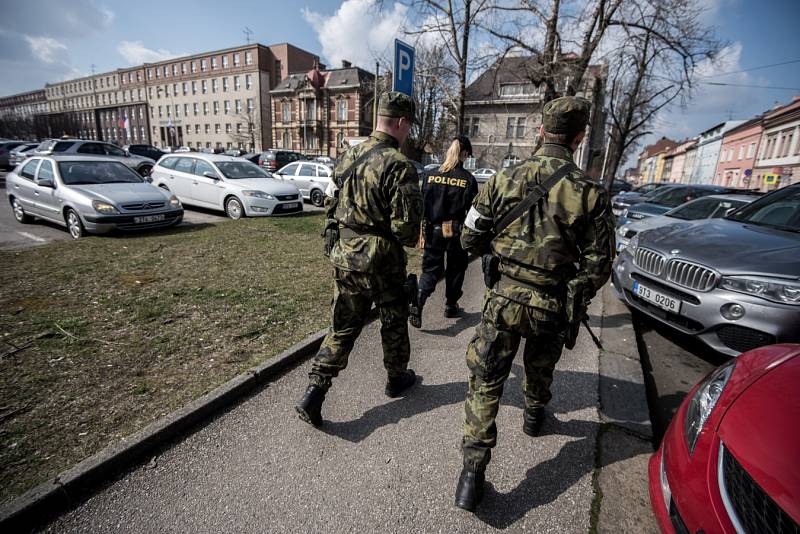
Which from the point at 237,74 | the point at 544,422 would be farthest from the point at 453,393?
the point at 237,74

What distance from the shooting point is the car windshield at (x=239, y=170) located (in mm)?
10312

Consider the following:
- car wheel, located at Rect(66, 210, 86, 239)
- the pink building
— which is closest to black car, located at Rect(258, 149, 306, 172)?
car wheel, located at Rect(66, 210, 86, 239)

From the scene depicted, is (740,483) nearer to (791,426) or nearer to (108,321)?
(791,426)

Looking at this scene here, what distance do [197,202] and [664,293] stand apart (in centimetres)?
1099

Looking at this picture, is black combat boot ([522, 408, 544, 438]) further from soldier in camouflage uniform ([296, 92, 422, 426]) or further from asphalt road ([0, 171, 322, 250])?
asphalt road ([0, 171, 322, 250])

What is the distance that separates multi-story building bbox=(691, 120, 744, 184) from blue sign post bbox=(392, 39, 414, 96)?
6297 cm

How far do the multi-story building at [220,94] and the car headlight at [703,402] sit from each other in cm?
6437

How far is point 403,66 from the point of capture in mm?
5602

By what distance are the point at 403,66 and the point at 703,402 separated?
18.0 ft

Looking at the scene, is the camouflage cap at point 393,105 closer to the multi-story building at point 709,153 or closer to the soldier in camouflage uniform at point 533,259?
the soldier in camouflage uniform at point 533,259

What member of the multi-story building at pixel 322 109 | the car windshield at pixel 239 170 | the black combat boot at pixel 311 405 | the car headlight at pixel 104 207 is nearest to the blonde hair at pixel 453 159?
the black combat boot at pixel 311 405

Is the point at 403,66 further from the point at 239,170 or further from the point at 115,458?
the point at 239,170

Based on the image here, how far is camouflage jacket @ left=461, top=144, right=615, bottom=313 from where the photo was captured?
1.95m

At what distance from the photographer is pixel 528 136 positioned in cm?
4041
